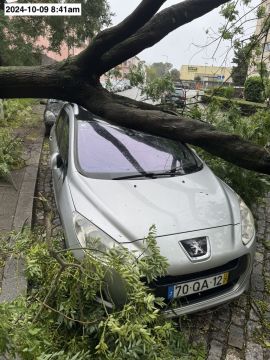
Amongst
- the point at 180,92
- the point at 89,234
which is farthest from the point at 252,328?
the point at 180,92

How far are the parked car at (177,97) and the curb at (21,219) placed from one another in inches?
95.3

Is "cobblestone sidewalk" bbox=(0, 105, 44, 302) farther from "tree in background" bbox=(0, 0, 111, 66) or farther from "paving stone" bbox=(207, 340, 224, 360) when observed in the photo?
"tree in background" bbox=(0, 0, 111, 66)

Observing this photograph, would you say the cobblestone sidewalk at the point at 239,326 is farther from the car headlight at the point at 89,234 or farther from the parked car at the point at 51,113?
the parked car at the point at 51,113

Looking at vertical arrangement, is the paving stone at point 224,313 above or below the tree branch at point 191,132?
below

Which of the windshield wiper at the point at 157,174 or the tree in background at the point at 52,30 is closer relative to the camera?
the windshield wiper at the point at 157,174

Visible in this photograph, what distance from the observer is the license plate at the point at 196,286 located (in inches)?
109

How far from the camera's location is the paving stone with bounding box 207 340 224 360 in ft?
9.20

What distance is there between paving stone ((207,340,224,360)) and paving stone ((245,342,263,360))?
21cm

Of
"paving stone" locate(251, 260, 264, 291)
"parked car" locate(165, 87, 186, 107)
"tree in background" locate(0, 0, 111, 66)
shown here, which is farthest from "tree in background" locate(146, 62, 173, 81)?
"tree in background" locate(0, 0, 111, 66)

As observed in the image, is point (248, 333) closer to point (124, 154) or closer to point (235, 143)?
point (235, 143)

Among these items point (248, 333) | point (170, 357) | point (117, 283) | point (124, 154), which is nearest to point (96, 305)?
point (117, 283)

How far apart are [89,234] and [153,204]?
67cm

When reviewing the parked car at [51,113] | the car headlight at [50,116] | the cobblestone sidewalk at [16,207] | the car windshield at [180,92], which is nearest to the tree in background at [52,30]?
the parked car at [51,113]

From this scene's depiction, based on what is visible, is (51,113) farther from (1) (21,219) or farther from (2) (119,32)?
(2) (119,32)
